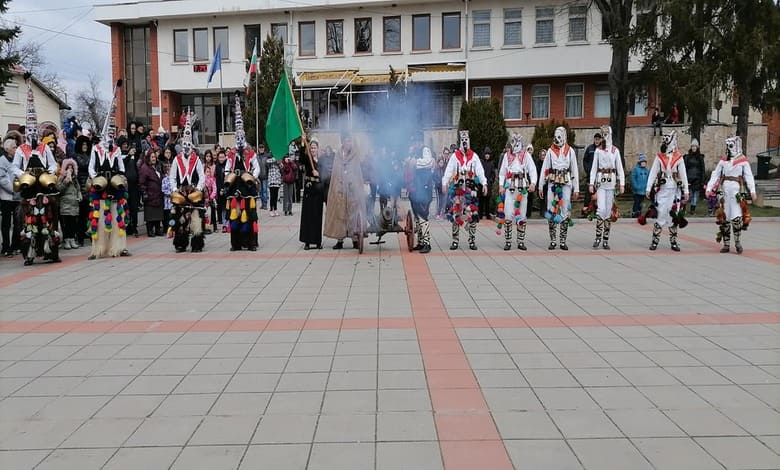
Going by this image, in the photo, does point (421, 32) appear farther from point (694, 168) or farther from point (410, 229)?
point (410, 229)

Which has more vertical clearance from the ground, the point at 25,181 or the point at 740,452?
the point at 25,181

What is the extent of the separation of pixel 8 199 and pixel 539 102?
104 feet

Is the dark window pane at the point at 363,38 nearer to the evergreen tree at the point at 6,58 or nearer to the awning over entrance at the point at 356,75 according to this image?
the awning over entrance at the point at 356,75

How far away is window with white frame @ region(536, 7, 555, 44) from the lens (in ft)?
123

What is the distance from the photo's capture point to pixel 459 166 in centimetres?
1298

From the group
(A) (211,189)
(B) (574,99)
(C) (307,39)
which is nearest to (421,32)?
(C) (307,39)

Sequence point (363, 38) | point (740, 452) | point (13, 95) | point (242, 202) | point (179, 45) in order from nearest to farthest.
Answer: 1. point (740, 452)
2. point (242, 202)
3. point (363, 38)
4. point (179, 45)
5. point (13, 95)

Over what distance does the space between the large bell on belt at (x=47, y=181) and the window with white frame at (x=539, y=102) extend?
31355 mm

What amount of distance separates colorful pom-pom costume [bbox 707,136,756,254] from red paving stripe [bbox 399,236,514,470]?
7.06 m

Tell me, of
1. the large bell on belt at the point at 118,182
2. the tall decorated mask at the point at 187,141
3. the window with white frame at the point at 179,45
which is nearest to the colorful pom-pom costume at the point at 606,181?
the tall decorated mask at the point at 187,141

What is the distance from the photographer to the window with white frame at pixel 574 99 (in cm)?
3838

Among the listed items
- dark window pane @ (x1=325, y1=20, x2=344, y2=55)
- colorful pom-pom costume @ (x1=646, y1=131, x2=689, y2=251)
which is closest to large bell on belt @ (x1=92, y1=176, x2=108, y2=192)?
colorful pom-pom costume @ (x1=646, y1=131, x2=689, y2=251)

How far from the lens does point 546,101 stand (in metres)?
38.8

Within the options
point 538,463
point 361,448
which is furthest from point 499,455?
point 361,448
